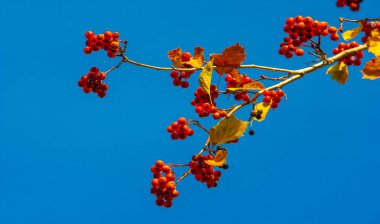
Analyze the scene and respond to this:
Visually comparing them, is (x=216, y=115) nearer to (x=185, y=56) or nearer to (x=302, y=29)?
(x=185, y=56)

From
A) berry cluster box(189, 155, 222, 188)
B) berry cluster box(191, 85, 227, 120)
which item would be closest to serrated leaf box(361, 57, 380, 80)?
berry cluster box(191, 85, 227, 120)

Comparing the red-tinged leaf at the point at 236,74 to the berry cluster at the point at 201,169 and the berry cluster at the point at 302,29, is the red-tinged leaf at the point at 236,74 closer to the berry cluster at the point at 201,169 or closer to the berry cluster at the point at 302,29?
the berry cluster at the point at 302,29

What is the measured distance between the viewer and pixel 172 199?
166 inches

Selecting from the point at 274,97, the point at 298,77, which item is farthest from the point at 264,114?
the point at 298,77

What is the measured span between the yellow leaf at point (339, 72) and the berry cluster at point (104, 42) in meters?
2.08

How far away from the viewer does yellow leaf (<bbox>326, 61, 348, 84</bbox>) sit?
15.7ft

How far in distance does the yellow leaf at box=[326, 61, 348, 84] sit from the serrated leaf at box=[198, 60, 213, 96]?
4.04 feet

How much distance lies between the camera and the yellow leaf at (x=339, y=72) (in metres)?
4.79

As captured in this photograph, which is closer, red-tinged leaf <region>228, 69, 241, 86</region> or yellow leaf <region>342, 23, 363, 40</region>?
red-tinged leaf <region>228, 69, 241, 86</region>

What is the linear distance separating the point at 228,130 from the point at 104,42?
1570 mm

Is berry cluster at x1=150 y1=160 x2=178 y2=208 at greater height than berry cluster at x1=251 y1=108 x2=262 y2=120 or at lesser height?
lesser

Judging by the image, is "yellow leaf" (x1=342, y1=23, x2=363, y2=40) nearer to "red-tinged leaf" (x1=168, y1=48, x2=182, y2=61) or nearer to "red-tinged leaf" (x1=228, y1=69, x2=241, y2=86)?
"red-tinged leaf" (x1=228, y1=69, x2=241, y2=86)

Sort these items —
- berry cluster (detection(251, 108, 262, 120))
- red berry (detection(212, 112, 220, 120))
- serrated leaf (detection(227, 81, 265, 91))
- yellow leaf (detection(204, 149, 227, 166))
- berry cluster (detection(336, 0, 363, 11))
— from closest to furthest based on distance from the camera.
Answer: berry cluster (detection(336, 0, 363, 11)) < yellow leaf (detection(204, 149, 227, 166)) < red berry (detection(212, 112, 220, 120)) < berry cluster (detection(251, 108, 262, 120)) < serrated leaf (detection(227, 81, 265, 91))

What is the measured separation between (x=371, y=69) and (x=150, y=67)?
1.96m
